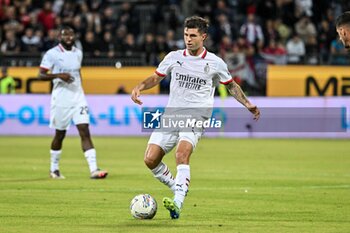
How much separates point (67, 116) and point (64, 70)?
813mm

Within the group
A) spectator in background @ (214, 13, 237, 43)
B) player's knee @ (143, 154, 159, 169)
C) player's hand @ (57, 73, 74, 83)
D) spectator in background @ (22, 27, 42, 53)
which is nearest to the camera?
player's knee @ (143, 154, 159, 169)

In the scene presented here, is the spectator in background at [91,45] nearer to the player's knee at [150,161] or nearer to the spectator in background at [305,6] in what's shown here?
the spectator in background at [305,6]

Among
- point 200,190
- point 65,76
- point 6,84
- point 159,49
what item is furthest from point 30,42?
point 200,190

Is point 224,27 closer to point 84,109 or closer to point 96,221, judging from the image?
point 84,109

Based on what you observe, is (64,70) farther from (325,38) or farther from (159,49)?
(325,38)

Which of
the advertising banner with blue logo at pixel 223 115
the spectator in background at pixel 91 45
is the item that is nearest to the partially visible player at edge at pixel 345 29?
the advertising banner with blue logo at pixel 223 115

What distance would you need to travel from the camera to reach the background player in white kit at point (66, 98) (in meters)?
16.1

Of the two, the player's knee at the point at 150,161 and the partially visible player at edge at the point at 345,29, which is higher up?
the partially visible player at edge at the point at 345,29

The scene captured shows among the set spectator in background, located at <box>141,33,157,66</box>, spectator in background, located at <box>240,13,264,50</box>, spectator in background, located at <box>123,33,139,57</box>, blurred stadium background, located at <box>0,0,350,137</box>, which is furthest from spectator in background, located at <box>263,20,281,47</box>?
spectator in background, located at <box>123,33,139,57</box>

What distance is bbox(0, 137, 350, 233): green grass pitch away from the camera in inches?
414

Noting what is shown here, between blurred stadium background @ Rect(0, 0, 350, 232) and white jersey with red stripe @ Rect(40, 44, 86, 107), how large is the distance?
4.54 feet

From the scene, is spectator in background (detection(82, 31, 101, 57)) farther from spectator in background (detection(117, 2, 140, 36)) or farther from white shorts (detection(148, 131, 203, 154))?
white shorts (detection(148, 131, 203, 154))

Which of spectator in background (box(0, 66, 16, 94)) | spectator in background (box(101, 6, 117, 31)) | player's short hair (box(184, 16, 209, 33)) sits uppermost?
player's short hair (box(184, 16, 209, 33))

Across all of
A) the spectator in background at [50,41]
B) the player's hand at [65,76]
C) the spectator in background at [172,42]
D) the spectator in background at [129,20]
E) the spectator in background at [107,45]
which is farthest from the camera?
the spectator in background at [129,20]
